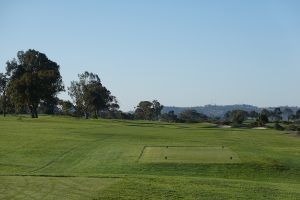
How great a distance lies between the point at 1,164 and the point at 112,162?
6.63 metres

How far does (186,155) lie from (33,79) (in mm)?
72828

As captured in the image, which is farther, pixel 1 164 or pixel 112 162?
pixel 112 162

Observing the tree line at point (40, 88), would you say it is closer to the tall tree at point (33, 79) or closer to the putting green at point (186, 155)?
the tall tree at point (33, 79)

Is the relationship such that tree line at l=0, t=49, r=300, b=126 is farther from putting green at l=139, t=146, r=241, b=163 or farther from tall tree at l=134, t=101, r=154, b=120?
putting green at l=139, t=146, r=241, b=163

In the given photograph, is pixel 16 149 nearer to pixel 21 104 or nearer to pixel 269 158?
pixel 269 158

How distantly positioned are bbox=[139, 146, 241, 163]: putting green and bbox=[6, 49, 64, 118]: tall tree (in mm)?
66557

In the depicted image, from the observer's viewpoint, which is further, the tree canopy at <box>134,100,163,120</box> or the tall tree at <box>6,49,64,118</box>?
the tree canopy at <box>134,100,163,120</box>

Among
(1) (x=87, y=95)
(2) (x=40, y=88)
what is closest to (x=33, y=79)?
(2) (x=40, y=88)

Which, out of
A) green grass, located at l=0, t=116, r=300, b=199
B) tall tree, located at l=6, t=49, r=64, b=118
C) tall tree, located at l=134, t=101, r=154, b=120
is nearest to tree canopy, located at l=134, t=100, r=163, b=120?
tall tree, located at l=134, t=101, r=154, b=120

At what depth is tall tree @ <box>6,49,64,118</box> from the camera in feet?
339

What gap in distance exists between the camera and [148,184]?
20.3 m

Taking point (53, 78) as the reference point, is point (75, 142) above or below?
below

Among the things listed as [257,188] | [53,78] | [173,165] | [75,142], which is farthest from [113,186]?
[53,78]

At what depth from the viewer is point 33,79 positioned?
10375cm
